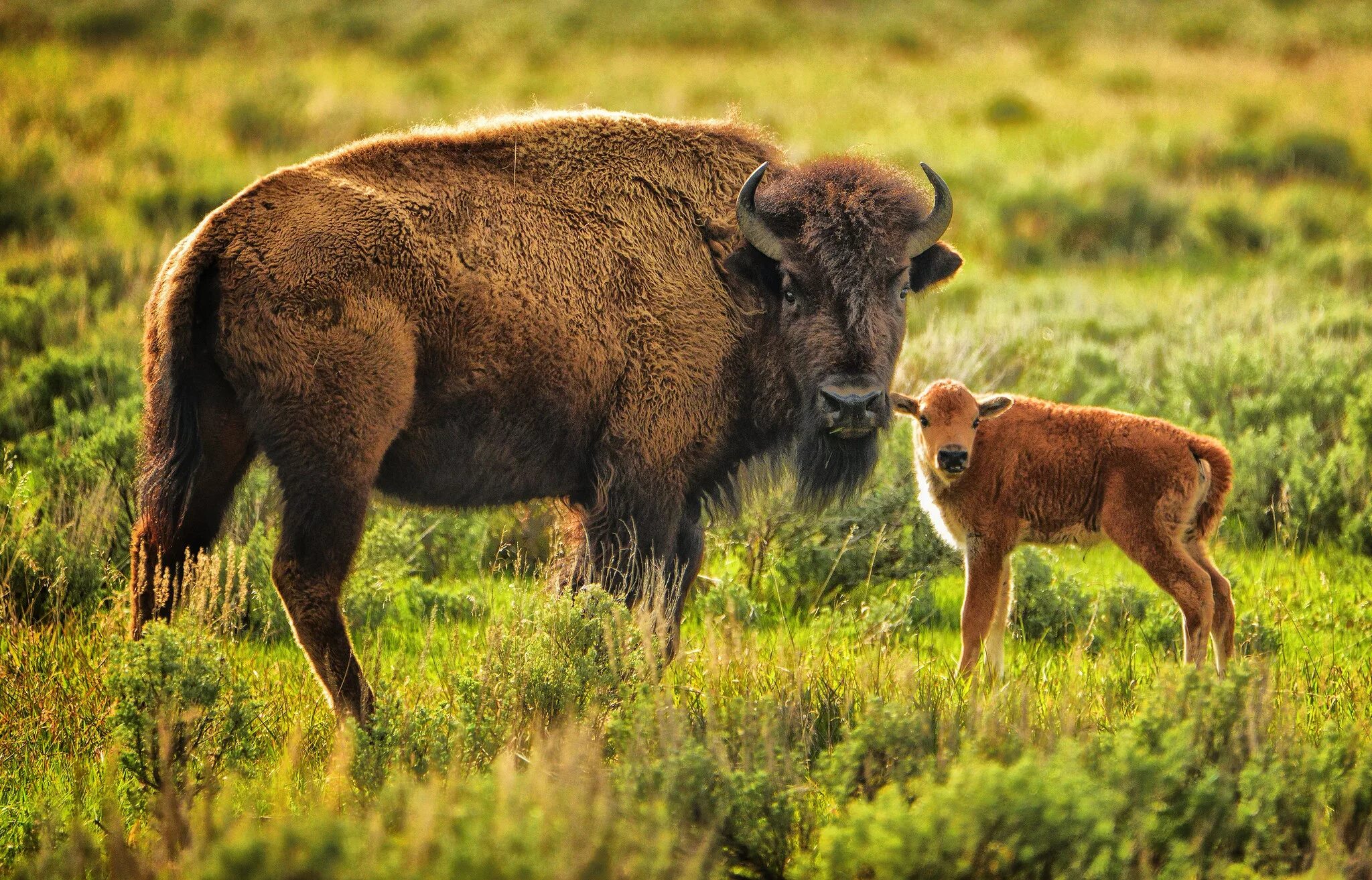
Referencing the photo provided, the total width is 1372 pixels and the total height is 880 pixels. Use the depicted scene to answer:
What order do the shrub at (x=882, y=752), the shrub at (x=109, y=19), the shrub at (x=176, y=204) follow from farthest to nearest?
the shrub at (x=109, y=19), the shrub at (x=176, y=204), the shrub at (x=882, y=752)

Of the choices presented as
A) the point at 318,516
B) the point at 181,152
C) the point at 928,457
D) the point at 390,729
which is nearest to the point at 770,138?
the point at 928,457

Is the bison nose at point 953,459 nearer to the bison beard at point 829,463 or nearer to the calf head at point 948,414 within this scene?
the calf head at point 948,414

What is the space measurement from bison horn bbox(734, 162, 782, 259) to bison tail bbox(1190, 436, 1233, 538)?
1933mm

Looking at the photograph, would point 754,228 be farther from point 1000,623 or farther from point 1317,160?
point 1317,160

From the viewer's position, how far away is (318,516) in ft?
14.2

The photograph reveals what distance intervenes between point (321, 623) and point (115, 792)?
0.83 metres

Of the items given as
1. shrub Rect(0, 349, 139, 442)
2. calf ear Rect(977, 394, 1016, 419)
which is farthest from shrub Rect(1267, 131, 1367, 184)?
shrub Rect(0, 349, 139, 442)

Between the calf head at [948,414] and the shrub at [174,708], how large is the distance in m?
2.82

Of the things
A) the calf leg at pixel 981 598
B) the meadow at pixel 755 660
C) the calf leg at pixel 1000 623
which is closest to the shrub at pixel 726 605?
the meadow at pixel 755 660

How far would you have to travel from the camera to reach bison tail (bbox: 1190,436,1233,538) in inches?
206

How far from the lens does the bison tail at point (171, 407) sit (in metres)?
4.27

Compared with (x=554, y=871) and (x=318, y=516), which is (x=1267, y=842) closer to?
(x=554, y=871)

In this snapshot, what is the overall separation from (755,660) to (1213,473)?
2287 millimetres

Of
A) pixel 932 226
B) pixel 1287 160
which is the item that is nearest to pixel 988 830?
pixel 932 226
